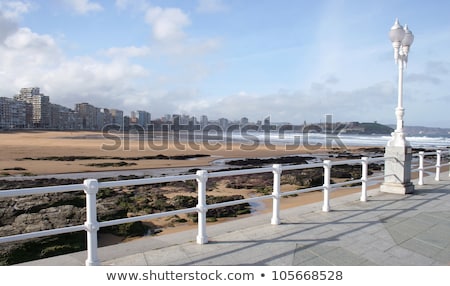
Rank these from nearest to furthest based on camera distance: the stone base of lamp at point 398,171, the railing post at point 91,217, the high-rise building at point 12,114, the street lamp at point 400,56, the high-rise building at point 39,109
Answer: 1. the railing post at point 91,217
2. the stone base of lamp at point 398,171
3. the street lamp at point 400,56
4. the high-rise building at point 12,114
5. the high-rise building at point 39,109

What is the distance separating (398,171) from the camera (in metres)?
9.46

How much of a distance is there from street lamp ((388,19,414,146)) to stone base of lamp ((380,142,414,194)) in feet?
0.65


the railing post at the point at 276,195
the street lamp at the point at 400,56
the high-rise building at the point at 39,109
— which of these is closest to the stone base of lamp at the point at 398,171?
the street lamp at the point at 400,56

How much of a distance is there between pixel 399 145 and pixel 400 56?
2416 mm

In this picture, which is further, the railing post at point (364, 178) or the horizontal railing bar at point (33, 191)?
the railing post at point (364, 178)

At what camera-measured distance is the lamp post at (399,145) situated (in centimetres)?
942

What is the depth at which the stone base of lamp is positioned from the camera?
934cm

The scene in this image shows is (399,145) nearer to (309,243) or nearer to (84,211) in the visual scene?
(309,243)

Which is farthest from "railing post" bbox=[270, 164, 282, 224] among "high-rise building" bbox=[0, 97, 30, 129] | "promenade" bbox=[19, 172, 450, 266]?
"high-rise building" bbox=[0, 97, 30, 129]

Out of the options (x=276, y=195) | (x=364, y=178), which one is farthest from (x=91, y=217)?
(x=364, y=178)

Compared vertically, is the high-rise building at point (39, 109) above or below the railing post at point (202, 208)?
above

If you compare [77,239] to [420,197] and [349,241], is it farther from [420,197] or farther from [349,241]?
[420,197]

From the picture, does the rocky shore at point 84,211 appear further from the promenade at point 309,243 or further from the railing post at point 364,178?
the railing post at point 364,178

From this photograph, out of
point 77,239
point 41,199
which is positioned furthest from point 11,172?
point 77,239
